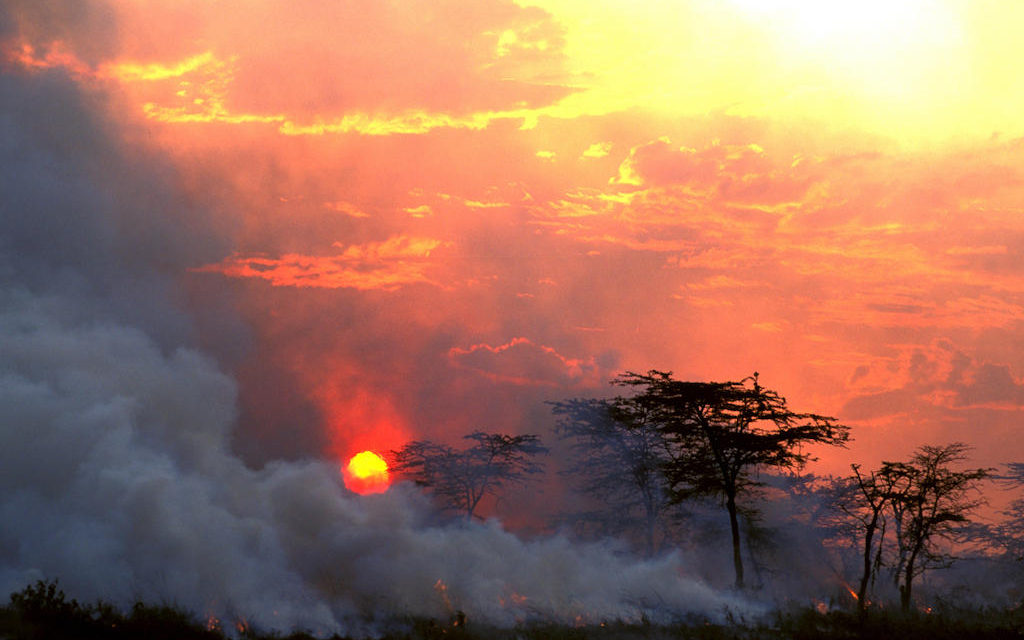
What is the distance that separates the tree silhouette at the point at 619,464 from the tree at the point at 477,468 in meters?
3.85

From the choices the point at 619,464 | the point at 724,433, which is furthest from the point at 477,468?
the point at 724,433

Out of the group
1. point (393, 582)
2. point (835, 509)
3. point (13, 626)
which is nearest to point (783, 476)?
point (835, 509)

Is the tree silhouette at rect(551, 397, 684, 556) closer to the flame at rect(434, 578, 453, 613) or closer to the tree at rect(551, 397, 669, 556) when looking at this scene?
the tree at rect(551, 397, 669, 556)

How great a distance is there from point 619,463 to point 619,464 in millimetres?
71

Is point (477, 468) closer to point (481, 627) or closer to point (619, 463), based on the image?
point (619, 463)

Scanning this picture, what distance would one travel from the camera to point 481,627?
3266 cm

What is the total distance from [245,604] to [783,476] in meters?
55.7

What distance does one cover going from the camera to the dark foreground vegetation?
1089 inches

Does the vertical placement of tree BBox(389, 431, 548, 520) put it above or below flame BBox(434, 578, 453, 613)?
above

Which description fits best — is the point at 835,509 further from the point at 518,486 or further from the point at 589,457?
the point at 518,486

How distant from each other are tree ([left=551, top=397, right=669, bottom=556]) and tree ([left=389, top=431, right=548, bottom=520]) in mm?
3814

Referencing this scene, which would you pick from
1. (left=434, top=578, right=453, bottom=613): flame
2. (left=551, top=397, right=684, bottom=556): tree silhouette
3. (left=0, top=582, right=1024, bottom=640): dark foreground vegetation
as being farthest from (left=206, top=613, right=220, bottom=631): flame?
(left=551, top=397, right=684, bottom=556): tree silhouette

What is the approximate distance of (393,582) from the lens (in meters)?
39.2

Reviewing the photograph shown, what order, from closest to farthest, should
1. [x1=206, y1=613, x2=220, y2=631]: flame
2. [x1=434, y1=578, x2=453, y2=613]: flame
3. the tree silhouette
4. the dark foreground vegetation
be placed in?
the dark foreground vegetation < [x1=206, y1=613, x2=220, y2=631]: flame < [x1=434, y1=578, x2=453, y2=613]: flame < the tree silhouette
